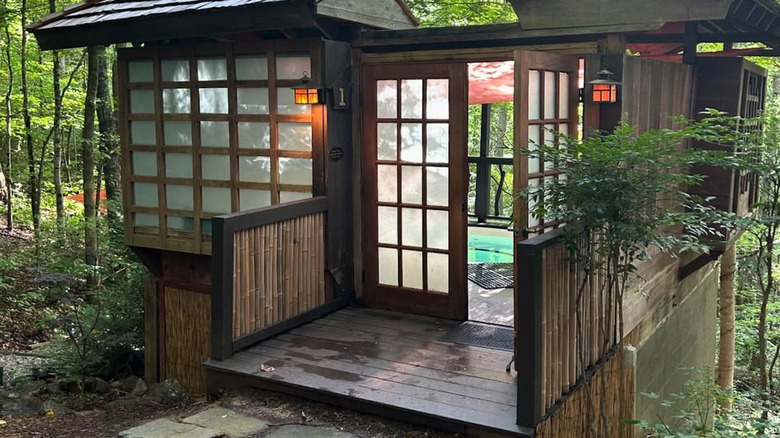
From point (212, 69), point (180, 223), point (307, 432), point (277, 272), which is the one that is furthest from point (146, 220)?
point (307, 432)

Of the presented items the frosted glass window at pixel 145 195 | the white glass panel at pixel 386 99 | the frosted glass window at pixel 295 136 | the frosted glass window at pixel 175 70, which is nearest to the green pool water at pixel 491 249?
the white glass panel at pixel 386 99

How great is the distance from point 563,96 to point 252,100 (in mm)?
2556

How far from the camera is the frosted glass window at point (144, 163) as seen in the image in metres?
6.43

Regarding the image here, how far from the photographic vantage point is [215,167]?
20.0ft

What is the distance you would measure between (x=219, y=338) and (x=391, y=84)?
2.38 metres

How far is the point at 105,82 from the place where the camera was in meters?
10.7

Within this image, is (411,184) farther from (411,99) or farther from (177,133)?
(177,133)

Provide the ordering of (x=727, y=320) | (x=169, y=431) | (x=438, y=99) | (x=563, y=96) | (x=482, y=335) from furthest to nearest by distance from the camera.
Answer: (x=727, y=320) < (x=438, y=99) < (x=482, y=335) < (x=563, y=96) < (x=169, y=431)

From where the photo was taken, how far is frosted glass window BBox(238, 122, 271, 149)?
582 cm

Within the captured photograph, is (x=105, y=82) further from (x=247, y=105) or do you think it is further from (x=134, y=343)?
(x=247, y=105)

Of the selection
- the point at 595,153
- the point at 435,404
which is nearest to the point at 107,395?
the point at 435,404

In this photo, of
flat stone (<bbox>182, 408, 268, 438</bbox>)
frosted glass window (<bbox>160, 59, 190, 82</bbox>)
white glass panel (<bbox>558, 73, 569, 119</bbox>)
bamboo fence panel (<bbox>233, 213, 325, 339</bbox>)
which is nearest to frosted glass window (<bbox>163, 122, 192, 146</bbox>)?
frosted glass window (<bbox>160, 59, 190, 82</bbox>)

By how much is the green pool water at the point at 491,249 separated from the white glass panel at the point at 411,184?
10.9ft

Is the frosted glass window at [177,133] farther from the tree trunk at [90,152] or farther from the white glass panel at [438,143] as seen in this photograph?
the tree trunk at [90,152]
